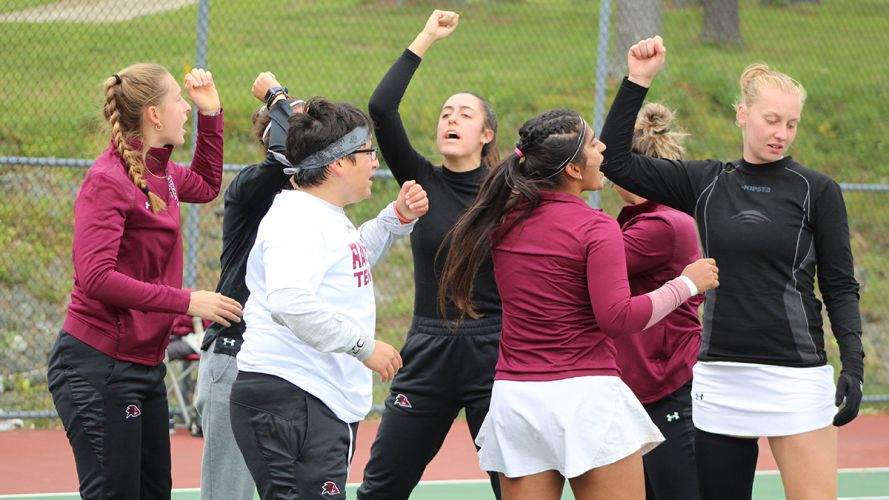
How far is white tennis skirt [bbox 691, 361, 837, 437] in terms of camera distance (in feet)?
13.0

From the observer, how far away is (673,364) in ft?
15.1

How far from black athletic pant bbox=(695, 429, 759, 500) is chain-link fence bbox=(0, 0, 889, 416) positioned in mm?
4326

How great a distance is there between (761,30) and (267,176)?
32.5ft

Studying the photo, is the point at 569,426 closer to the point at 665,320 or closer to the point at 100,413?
the point at 665,320

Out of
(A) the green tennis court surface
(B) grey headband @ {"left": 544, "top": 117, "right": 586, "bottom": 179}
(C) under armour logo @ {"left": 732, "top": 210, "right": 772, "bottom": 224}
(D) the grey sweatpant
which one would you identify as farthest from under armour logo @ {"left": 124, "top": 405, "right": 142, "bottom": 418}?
(A) the green tennis court surface

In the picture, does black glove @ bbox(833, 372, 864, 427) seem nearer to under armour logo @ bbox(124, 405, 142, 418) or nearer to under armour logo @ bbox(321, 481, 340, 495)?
under armour logo @ bbox(321, 481, 340, 495)

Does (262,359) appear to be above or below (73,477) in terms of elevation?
above

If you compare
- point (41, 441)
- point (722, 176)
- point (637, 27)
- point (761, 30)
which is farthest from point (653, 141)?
point (761, 30)

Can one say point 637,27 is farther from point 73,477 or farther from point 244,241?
point 244,241

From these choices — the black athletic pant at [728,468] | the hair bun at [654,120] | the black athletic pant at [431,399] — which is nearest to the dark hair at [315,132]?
the black athletic pant at [431,399]

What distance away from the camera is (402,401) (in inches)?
188

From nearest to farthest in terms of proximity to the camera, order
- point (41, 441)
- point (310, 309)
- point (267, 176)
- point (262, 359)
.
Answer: point (310, 309) → point (262, 359) → point (267, 176) → point (41, 441)

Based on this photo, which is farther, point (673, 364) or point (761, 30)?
point (761, 30)

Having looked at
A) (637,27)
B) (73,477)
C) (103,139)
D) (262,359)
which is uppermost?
(637,27)
